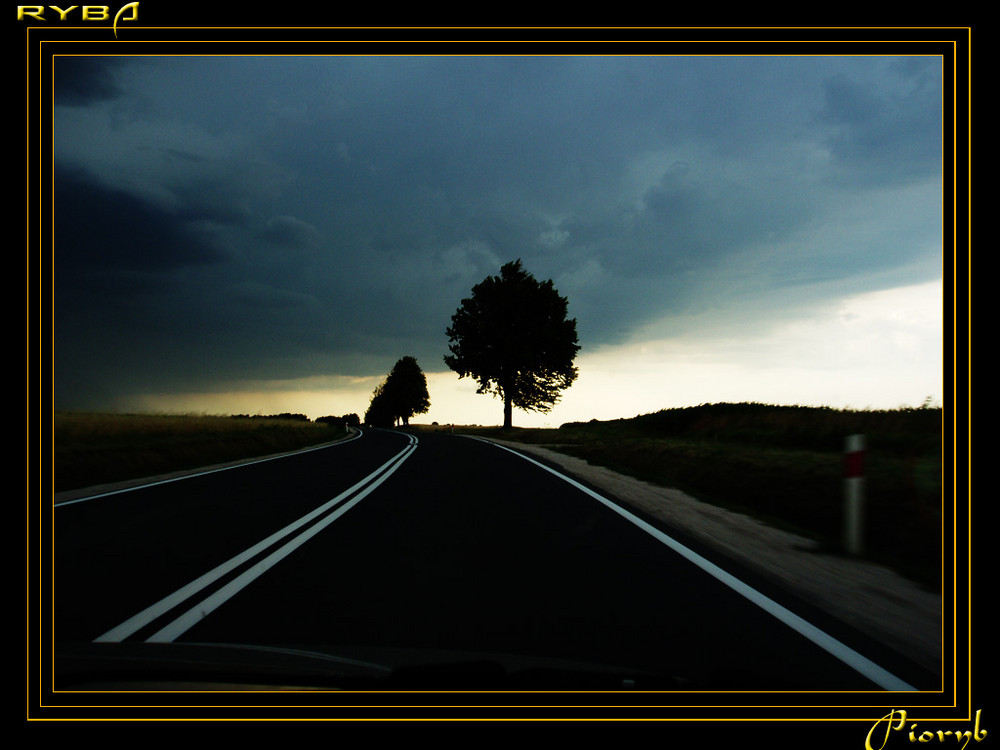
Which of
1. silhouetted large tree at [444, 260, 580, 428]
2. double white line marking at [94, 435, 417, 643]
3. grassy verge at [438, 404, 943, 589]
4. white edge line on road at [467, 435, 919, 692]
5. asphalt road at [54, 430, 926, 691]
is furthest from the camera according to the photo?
silhouetted large tree at [444, 260, 580, 428]

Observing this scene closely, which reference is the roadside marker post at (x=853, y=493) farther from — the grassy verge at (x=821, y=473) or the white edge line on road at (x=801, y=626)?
the white edge line on road at (x=801, y=626)

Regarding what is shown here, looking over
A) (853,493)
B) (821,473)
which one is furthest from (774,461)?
(853,493)

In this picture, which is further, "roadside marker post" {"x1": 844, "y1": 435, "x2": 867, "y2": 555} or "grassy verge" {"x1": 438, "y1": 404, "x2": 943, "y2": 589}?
"grassy verge" {"x1": 438, "y1": 404, "x2": 943, "y2": 589}

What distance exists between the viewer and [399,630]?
13.0ft

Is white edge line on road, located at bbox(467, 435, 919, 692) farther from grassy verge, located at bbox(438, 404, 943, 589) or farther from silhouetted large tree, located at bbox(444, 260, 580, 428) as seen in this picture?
silhouetted large tree, located at bbox(444, 260, 580, 428)

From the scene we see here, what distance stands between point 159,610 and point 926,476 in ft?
35.9

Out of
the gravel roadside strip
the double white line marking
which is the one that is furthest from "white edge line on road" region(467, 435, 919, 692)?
the double white line marking

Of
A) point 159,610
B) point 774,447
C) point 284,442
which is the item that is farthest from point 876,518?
point 284,442

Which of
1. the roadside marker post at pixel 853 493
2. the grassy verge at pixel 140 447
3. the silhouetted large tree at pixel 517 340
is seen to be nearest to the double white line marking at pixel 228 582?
the roadside marker post at pixel 853 493

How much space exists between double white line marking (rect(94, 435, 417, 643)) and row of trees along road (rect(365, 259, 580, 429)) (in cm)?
4028

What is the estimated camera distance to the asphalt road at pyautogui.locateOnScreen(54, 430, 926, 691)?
349 cm

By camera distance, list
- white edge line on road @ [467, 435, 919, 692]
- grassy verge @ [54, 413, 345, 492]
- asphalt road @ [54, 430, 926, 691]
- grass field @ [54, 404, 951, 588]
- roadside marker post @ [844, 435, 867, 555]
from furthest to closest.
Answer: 1. grassy verge @ [54, 413, 345, 492]
2. grass field @ [54, 404, 951, 588]
3. roadside marker post @ [844, 435, 867, 555]
4. asphalt road @ [54, 430, 926, 691]
5. white edge line on road @ [467, 435, 919, 692]

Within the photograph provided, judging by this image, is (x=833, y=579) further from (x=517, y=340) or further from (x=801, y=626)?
(x=517, y=340)

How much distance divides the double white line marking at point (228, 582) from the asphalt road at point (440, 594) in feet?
0.07
